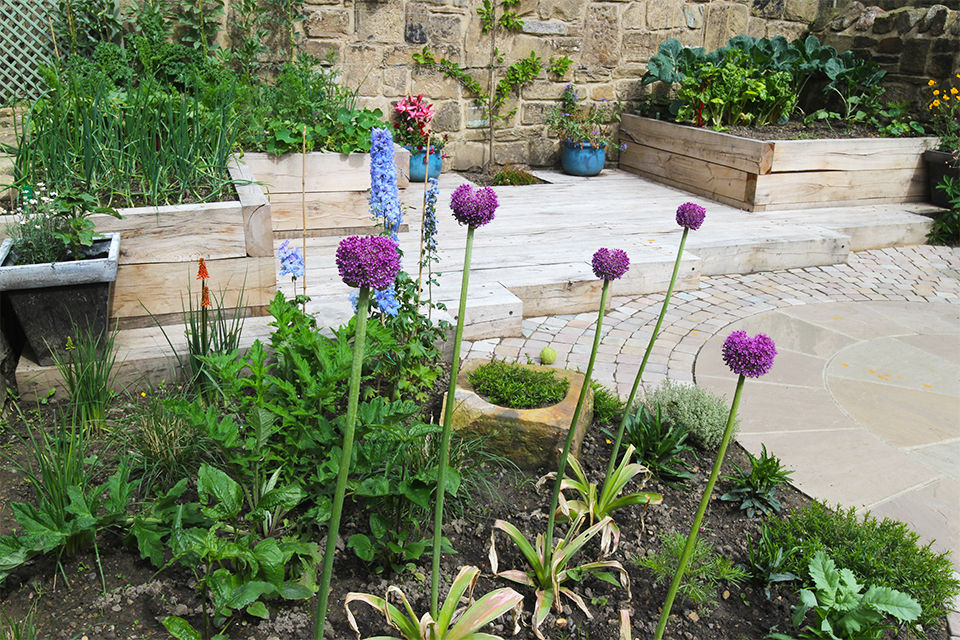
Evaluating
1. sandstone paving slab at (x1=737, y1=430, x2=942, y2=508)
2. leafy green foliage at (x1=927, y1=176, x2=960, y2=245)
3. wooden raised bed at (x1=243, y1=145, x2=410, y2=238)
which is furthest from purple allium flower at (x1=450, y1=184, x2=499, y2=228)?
leafy green foliage at (x1=927, y1=176, x2=960, y2=245)

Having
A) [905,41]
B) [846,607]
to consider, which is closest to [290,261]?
[846,607]

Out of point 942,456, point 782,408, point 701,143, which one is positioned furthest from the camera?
point 701,143

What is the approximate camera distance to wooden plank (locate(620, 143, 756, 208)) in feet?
20.1

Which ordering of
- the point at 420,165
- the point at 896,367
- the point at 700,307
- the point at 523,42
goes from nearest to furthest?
the point at 896,367 < the point at 700,307 < the point at 420,165 < the point at 523,42

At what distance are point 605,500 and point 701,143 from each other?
4.81m

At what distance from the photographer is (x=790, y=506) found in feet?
8.24

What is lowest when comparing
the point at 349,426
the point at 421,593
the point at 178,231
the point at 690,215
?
the point at 421,593

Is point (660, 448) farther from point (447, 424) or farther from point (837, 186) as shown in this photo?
point (837, 186)

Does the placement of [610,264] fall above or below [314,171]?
above

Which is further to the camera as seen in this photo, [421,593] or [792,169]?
[792,169]

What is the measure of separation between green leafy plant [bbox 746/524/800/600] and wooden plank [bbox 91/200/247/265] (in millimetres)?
2384

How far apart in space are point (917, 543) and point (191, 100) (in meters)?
3.74

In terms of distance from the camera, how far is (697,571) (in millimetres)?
2100

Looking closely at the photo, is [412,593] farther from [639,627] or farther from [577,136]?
[577,136]
